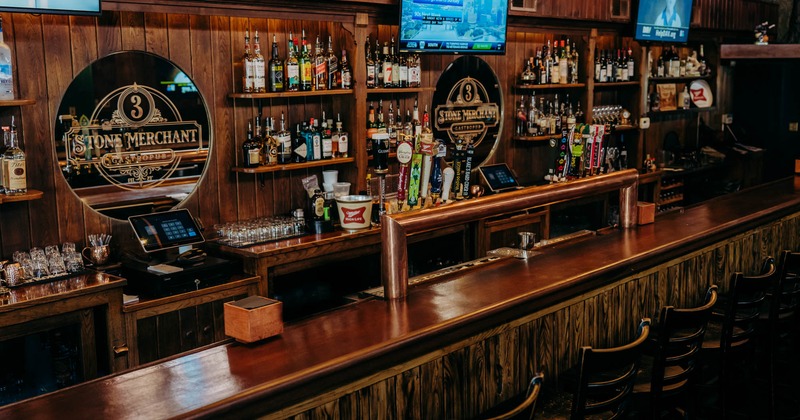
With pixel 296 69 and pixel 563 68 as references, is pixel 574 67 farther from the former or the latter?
pixel 296 69

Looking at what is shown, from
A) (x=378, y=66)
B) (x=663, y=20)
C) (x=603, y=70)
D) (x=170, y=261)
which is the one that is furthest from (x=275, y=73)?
(x=663, y=20)

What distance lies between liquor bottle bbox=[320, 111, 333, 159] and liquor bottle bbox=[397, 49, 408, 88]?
29.0 inches

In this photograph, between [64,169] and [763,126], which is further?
[763,126]

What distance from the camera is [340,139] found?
5352mm

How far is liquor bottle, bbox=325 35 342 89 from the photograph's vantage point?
5258 millimetres

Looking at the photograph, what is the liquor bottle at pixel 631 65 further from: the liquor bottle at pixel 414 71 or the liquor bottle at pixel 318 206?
the liquor bottle at pixel 318 206

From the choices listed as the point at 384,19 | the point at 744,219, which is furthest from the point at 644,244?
the point at 384,19

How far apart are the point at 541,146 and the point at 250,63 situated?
11.2ft

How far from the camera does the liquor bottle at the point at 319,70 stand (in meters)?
5.18

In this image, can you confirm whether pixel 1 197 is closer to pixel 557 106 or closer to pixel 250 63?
pixel 250 63

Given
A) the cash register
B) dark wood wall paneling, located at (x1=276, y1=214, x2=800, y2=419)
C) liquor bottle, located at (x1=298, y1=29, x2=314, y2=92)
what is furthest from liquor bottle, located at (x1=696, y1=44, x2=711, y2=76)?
the cash register

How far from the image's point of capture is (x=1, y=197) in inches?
152

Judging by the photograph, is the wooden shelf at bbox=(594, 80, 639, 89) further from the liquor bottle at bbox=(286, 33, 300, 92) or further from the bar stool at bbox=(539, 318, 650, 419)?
the bar stool at bbox=(539, 318, 650, 419)

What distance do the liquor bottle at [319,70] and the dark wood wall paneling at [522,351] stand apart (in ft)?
7.98
